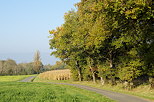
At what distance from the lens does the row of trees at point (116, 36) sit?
11836 mm

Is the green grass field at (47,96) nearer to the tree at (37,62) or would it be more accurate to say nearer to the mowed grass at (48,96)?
the mowed grass at (48,96)

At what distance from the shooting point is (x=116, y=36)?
77.6 feet

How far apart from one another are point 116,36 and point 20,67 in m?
104

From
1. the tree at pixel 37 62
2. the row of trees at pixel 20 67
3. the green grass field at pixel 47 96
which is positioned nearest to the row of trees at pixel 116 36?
the green grass field at pixel 47 96

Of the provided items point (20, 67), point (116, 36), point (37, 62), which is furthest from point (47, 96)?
point (20, 67)

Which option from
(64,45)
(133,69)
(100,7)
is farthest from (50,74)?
(100,7)

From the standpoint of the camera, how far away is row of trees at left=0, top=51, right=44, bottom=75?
111562mm

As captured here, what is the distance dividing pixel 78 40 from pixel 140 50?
846cm

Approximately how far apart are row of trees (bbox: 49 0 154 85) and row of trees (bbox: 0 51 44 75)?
79.4 m

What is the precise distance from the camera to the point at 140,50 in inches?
854

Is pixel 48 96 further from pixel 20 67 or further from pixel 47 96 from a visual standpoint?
pixel 20 67

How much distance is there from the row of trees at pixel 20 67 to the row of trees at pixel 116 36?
79.4 metres

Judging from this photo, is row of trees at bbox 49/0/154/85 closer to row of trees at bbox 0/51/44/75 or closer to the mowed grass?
the mowed grass

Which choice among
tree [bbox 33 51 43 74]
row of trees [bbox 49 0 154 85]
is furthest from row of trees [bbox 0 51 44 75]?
row of trees [bbox 49 0 154 85]
